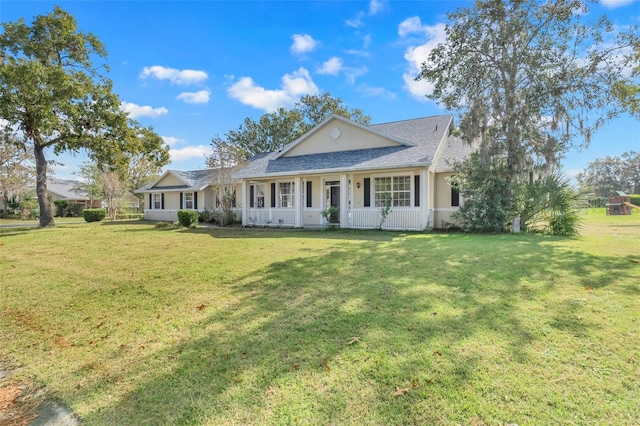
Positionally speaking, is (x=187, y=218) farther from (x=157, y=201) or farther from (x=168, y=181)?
(x=157, y=201)

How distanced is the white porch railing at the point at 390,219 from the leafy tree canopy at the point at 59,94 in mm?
15324

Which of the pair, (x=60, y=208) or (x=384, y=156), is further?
(x=60, y=208)

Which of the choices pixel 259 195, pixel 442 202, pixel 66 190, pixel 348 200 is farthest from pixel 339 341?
pixel 66 190

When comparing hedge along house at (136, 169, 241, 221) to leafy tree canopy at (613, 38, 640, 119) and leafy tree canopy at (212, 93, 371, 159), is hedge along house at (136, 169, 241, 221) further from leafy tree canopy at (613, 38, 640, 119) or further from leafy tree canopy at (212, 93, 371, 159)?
leafy tree canopy at (613, 38, 640, 119)

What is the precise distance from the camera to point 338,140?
18.0m

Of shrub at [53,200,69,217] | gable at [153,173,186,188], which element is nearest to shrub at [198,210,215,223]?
gable at [153,173,186,188]

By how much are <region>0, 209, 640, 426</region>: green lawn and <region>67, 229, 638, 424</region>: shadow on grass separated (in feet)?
0.05

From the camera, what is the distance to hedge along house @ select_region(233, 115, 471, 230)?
46.6ft

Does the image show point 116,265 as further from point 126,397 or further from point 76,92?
point 76,92

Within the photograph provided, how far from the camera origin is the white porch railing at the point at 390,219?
13.9 metres

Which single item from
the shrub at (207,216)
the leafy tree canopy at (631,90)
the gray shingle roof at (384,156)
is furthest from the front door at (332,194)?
the leafy tree canopy at (631,90)

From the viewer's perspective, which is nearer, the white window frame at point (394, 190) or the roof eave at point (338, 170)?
the roof eave at point (338, 170)

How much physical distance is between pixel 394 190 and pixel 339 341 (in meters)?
12.3

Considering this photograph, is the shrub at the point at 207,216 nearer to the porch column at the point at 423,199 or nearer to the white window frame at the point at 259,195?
the white window frame at the point at 259,195
